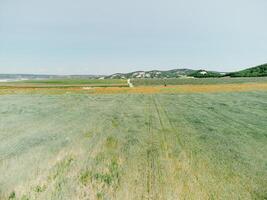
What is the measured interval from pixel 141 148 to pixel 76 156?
9.70 feet

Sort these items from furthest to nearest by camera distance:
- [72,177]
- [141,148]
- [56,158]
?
[141,148] < [56,158] < [72,177]

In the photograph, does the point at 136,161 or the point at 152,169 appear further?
the point at 136,161

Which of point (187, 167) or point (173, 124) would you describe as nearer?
point (187, 167)

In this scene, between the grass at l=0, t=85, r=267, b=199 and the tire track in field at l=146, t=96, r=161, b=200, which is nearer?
the tire track in field at l=146, t=96, r=161, b=200

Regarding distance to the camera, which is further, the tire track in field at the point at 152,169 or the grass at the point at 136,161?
the grass at the point at 136,161

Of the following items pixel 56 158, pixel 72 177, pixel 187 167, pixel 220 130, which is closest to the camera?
pixel 72 177

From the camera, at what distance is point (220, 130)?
18.7m

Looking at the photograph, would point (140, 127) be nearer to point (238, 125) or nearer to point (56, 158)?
point (238, 125)

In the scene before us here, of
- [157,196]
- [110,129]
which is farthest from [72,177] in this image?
[110,129]

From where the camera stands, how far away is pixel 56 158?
42.5 ft

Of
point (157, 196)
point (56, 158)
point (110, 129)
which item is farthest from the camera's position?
point (110, 129)

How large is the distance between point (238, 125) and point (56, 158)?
12215 mm

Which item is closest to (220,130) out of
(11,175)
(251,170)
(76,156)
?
(251,170)

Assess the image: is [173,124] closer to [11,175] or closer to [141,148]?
[141,148]
